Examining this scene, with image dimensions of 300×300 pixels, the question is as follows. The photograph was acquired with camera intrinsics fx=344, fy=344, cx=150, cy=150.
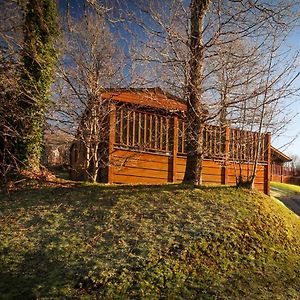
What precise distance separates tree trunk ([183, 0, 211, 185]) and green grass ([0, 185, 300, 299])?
61 cm

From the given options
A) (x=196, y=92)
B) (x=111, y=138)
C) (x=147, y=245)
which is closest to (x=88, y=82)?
(x=111, y=138)

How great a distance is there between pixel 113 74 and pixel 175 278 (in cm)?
764

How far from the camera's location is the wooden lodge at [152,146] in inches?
309

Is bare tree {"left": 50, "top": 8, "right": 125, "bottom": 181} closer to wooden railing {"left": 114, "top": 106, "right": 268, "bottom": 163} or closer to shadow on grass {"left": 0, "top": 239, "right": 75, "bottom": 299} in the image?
wooden railing {"left": 114, "top": 106, "right": 268, "bottom": 163}

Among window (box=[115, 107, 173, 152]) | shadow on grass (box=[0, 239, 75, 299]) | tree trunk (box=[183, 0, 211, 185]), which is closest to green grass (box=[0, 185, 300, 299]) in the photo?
shadow on grass (box=[0, 239, 75, 299])

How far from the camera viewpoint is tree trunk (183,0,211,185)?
20.2 ft

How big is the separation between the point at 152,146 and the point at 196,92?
107 inches

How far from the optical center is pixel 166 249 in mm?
4238

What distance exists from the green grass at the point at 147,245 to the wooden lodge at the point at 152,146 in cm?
182

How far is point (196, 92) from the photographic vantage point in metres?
6.14

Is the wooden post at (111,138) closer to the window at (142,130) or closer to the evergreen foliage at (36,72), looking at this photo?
the window at (142,130)

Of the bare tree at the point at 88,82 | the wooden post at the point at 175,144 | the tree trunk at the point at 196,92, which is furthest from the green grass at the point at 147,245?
the wooden post at the point at 175,144

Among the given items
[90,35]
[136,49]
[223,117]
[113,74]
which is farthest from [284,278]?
[90,35]

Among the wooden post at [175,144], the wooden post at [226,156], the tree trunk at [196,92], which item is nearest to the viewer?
the tree trunk at [196,92]
